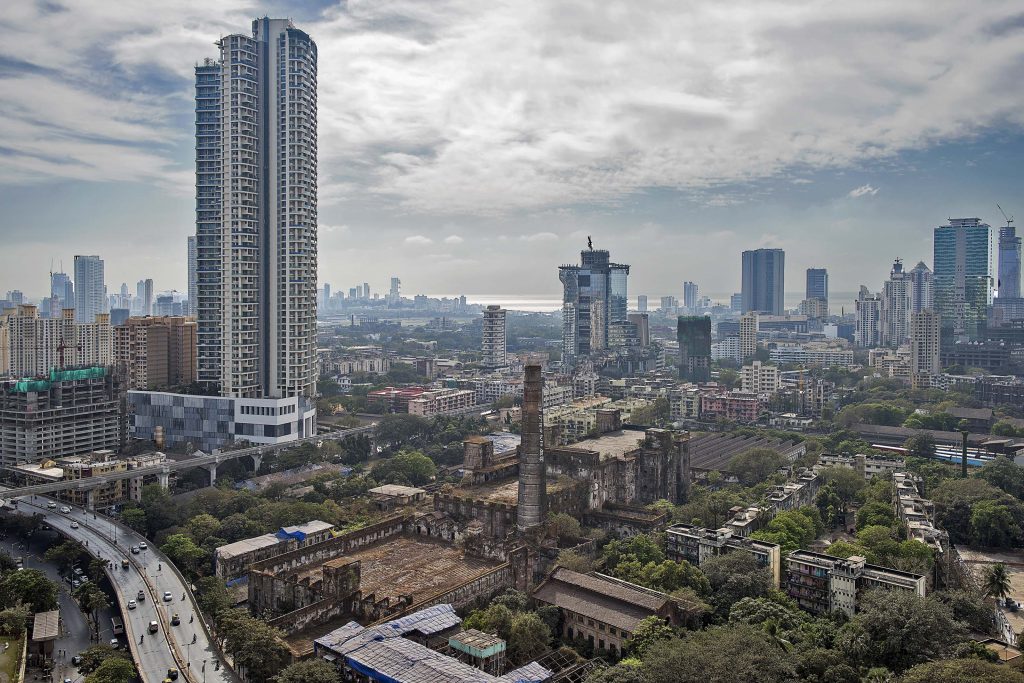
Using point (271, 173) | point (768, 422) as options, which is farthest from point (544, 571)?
point (768, 422)

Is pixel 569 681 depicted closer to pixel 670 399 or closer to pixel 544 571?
pixel 544 571

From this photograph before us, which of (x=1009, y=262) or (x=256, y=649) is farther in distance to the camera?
(x=1009, y=262)

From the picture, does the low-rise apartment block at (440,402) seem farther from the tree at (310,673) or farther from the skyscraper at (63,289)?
the skyscraper at (63,289)

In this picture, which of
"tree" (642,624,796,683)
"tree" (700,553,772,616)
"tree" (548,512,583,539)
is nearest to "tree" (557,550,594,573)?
"tree" (548,512,583,539)

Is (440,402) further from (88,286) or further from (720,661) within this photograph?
(88,286)

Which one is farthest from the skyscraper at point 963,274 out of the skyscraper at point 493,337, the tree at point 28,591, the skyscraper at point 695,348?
the tree at point 28,591

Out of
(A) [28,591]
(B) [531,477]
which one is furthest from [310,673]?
(A) [28,591]
